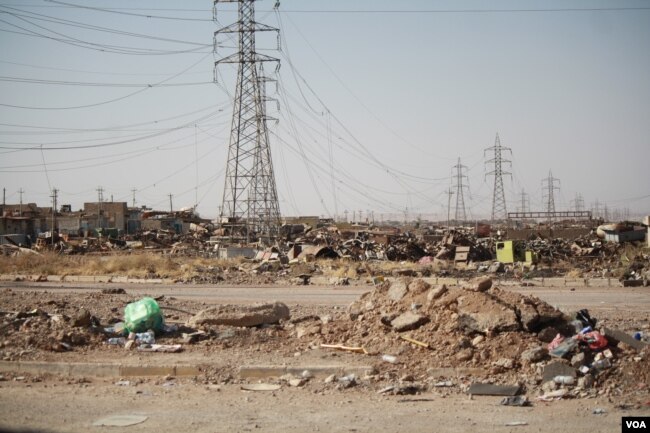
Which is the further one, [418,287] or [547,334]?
[418,287]

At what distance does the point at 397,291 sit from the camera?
12359mm

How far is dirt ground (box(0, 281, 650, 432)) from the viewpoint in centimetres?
753

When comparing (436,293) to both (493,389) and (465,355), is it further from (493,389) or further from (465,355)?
(493,389)

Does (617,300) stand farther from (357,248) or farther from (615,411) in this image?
(357,248)

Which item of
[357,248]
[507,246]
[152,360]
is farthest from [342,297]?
[357,248]

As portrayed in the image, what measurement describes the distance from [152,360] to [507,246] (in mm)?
25200

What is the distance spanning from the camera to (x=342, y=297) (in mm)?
19641

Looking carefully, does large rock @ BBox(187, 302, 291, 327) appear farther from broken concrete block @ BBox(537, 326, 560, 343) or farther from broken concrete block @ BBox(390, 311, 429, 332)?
broken concrete block @ BBox(537, 326, 560, 343)

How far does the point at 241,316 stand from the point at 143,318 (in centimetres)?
179

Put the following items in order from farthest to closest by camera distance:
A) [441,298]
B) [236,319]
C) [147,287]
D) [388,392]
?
[147,287] → [236,319] → [441,298] → [388,392]

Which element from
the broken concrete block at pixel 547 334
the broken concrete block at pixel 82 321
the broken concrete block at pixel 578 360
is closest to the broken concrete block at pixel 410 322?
the broken concrete block at pixel 547 334

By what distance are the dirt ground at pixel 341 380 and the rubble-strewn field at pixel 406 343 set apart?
0.03m

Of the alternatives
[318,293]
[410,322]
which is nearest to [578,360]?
[410,322]

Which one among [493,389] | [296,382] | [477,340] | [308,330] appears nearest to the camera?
[493,389]
